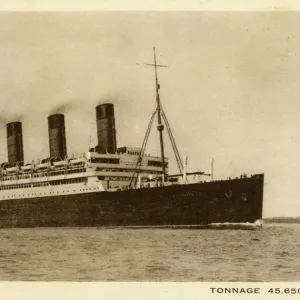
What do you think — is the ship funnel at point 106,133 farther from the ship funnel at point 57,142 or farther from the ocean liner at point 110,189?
the ship funnel at point 57,142

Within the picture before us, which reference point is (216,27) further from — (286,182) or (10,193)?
(10,193)

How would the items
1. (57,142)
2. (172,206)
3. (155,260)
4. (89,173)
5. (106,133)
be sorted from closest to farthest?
(155,260) → (172,206) → (106,133) → (89,173) → (57,142)

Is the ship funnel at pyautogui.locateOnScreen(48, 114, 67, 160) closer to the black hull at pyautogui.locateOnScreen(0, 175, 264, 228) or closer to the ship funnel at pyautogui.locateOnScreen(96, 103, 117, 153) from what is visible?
the ship funnel at pyautogui.locateOnScreen(96, 103, 117, 153)

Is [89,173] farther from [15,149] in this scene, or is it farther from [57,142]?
[15,149]

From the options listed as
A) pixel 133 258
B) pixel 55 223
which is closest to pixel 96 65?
pixel 133 258

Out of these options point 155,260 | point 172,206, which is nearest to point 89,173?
point 172,206

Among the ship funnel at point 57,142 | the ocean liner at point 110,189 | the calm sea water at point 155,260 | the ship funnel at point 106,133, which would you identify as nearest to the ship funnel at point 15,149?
the ocean liner at point 110,189
